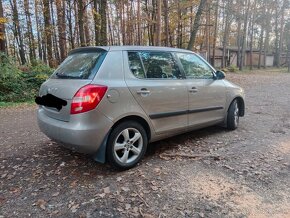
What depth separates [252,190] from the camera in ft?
10.7

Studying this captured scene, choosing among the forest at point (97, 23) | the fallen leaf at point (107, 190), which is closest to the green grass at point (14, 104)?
the forest at point (97, 23)

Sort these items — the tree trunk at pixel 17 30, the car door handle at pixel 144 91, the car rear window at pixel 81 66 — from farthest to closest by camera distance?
the tree trunk at pixel 17 30 → the car door handle at pixel 144 91 → the car rear window at pixel 81 66

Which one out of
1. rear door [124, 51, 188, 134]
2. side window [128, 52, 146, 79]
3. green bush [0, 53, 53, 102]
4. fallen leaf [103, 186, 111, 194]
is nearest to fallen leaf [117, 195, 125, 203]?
fallen leaf [103, 186, 111, 194]

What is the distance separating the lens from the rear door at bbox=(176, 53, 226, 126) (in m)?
4.67

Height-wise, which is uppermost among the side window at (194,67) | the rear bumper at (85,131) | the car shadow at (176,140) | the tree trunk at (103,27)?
the tree trunk at (103,27)

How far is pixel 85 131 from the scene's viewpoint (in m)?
3.34

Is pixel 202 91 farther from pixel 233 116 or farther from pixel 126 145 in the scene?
Result: pixel 126 145

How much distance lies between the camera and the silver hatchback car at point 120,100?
339cm

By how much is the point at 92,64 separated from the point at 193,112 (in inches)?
78.5

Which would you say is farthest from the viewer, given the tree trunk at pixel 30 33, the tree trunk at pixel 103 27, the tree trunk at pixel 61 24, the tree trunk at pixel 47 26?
the tree trunk at pixel 30 33

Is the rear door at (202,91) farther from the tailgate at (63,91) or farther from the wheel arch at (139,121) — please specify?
the tailgate at (63,91)

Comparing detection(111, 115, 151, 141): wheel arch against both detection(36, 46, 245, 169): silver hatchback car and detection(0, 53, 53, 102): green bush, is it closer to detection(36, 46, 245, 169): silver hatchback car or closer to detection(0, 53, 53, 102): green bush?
detection(36, 46, 245, 169): silver hatchback car

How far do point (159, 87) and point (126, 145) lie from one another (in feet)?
3.36

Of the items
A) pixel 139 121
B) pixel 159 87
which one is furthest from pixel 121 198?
pixel 159 87
